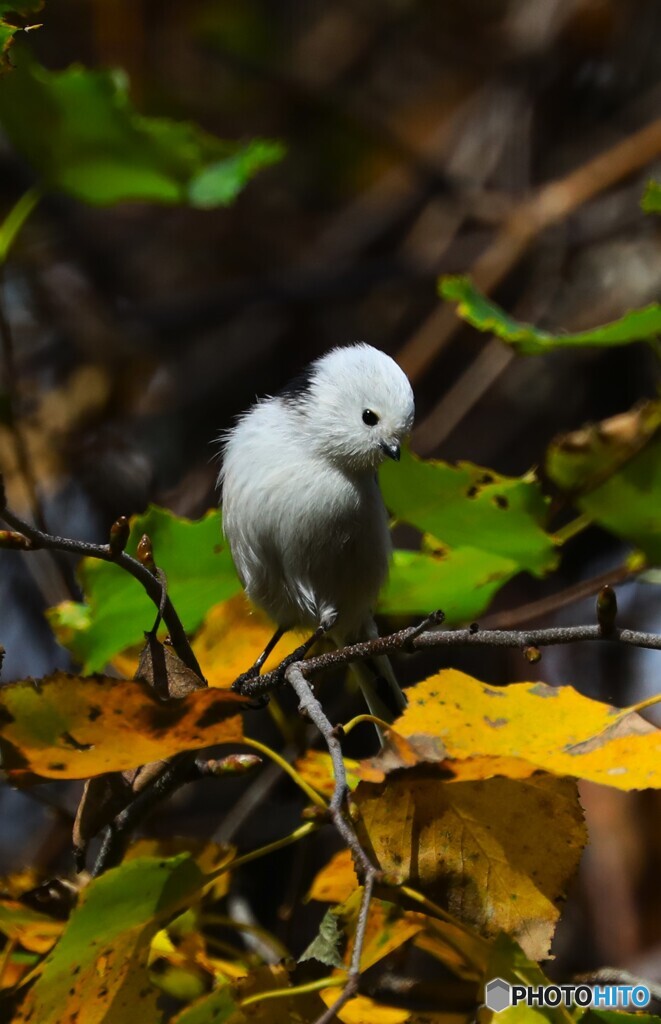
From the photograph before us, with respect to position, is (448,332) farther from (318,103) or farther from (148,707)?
(148,707)

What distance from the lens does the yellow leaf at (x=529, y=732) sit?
0.81 metres

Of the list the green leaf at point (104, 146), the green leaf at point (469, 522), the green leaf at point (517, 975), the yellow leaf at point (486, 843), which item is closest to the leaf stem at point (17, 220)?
the green leaf at point (104, 146)

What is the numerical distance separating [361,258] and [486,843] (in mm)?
2205

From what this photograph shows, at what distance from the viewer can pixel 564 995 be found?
3.17 ft

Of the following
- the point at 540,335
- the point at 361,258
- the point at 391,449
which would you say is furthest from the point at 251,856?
the point at 361,258

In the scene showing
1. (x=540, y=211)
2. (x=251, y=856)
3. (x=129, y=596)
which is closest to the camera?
(x=251, y=856)

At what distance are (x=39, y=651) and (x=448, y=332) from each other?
1183 mm

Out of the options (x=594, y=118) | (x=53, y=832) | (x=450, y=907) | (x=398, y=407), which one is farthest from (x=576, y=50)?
(x=450, y=907)

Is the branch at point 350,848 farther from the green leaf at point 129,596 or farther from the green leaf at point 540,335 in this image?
the green leaf at point 540,335

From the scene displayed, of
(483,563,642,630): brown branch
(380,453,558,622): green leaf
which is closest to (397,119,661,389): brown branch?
(483,563,642,630): brown branch

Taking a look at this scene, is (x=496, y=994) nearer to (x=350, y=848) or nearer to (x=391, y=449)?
(x=350, y=848)

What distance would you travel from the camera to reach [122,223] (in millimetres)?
2889

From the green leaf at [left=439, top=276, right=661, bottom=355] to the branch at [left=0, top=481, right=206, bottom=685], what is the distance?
0.58 metres

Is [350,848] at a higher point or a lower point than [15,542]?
lower
